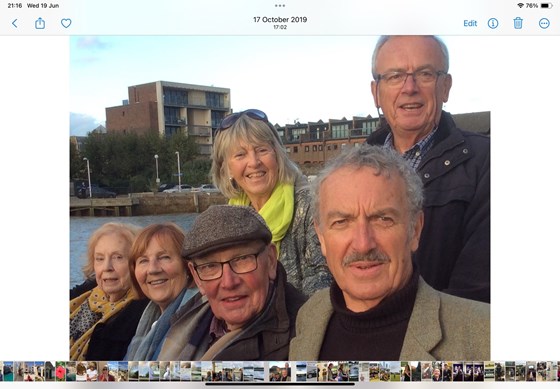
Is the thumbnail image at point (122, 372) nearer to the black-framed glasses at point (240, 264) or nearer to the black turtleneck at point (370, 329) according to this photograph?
the black-framed glasses at point (240, 264)

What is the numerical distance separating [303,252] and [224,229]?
47cm

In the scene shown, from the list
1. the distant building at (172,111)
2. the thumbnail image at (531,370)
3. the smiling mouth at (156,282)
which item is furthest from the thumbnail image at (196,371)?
the thumbnail image at (531,370)

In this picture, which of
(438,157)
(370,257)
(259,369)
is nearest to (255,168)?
(370,257)

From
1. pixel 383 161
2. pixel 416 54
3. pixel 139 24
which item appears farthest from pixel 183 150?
pixel 416 54

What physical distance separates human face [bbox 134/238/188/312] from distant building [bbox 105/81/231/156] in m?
0.62

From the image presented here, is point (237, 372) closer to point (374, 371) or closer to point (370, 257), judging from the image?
point (374, 371)

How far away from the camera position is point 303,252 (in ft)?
9.84

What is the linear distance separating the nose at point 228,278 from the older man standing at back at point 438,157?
103 centimetres

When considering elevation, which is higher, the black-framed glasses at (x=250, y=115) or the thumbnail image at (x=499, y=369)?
the black-framed glasses at (x=250, y=115)

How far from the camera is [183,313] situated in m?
3.07

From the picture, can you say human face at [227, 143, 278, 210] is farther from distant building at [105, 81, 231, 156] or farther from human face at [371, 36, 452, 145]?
human face at [371, 36, 452, 145]

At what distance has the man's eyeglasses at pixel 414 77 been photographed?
9.68 ft

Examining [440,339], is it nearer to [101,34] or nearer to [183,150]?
[183,150]

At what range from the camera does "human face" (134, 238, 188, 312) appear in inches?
120
